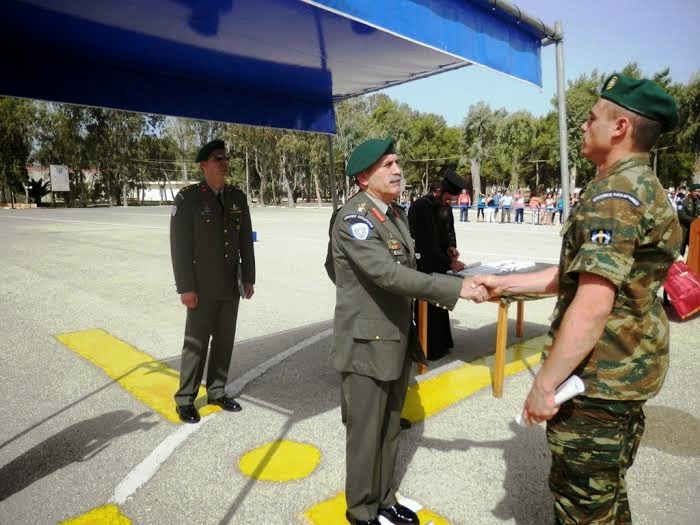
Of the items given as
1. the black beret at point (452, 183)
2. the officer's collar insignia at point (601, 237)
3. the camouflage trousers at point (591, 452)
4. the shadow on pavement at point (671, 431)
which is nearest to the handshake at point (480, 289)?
the camouflage trousers at point (591, 452)

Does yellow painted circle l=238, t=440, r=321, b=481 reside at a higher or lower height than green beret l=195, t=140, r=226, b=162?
lower

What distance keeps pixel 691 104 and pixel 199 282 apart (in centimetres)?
5064

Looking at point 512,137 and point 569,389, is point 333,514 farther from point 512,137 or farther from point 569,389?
point 512,137

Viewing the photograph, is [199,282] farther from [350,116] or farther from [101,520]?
[350,116]

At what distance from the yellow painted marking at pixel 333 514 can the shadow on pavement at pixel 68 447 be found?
158 centimetres

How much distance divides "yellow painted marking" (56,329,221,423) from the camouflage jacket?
9.68 feet

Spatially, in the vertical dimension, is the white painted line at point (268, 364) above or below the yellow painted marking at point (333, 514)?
above

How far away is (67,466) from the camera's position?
3.06 m

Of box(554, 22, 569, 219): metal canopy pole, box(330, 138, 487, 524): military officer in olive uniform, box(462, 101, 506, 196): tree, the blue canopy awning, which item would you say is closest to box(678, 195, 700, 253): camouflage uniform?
box(554, 22, 569, 219): metal canopy pole

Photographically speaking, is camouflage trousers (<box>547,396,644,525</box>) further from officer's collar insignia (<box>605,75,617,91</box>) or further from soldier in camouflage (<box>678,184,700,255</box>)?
soldier in camouflage (<box>678,184,700,255</box>)

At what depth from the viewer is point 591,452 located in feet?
5.61

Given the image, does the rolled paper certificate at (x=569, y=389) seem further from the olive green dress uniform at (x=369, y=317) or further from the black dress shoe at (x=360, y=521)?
the black dress shoe at (x=360, y=521)

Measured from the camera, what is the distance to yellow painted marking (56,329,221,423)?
3.94 meters

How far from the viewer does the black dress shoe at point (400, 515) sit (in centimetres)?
243
